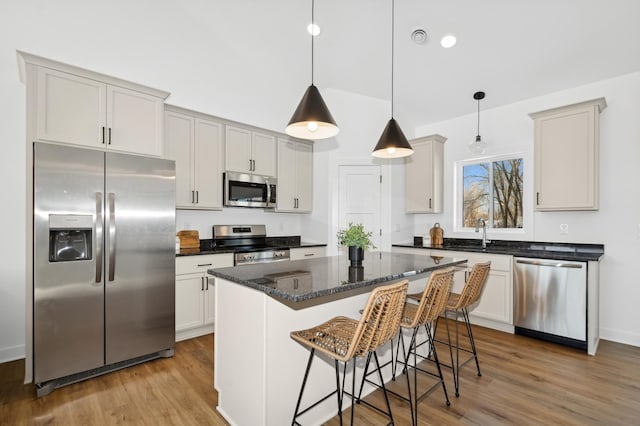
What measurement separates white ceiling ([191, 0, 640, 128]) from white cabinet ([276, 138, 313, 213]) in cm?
97

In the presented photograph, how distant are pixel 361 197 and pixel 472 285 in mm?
2459

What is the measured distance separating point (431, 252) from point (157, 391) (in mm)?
3411

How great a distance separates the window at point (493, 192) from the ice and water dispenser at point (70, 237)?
15.1 feet

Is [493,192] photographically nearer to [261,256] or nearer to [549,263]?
[549,263]

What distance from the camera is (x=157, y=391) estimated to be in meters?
2.41

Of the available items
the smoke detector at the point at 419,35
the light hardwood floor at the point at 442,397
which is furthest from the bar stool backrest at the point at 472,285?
the smoke detector at the point at 419,35

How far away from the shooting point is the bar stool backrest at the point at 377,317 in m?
1.51

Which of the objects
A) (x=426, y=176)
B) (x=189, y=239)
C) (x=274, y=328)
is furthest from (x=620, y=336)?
(x=189, y=239)

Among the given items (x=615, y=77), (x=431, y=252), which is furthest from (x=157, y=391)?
(x=615, y=77)

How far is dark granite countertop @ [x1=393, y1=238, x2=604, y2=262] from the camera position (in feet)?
10.8

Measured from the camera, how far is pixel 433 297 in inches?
79.3

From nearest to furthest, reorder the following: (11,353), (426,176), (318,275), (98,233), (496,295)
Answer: (318,275) → (98,233) → (11,353) → (496,295) → (426,176)

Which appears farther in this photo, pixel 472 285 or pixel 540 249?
pixel 540 249

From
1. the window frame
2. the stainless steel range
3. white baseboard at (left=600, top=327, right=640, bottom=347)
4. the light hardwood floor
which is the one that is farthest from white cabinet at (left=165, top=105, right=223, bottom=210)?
white baseboard at (left=600, top=327, right=640, bottom=347)
